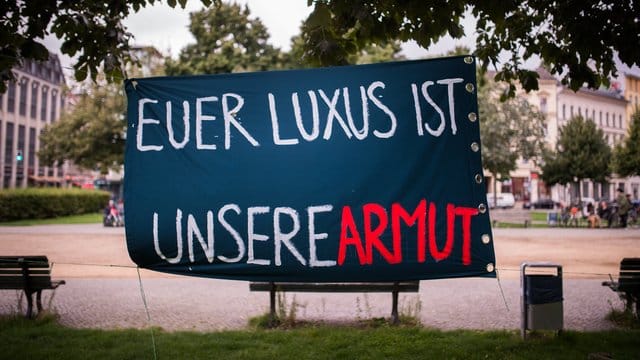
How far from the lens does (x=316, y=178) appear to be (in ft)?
11.2

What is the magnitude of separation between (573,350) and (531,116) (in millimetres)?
31301

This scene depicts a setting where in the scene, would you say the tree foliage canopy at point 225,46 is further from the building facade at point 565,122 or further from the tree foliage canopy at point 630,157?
the building facade at point 565,122

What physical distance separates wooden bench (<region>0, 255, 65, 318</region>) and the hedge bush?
21692mm

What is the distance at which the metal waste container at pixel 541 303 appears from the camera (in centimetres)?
605

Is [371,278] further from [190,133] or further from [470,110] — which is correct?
[190,133]

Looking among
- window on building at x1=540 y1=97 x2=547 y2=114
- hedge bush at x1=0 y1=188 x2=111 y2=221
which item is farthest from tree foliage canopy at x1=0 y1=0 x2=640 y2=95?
window on building at x1=540 y1=97 x2=547 y2=114

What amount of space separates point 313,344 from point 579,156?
38795 mm

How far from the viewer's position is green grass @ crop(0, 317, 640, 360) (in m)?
5.39

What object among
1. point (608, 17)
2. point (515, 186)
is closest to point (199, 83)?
point (608, 17)

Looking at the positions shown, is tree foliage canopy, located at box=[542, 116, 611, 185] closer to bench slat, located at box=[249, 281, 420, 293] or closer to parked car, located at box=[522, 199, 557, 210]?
parked car, located at box=[522, 199, 557, 210]

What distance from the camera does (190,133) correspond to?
358 centimetres

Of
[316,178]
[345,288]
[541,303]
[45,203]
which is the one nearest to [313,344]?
[345,288]

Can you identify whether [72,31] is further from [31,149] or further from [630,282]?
[31,149]

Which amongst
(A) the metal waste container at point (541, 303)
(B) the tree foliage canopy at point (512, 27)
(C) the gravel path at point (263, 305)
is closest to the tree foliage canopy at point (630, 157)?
(C) the gravel path at point (263, 305)
